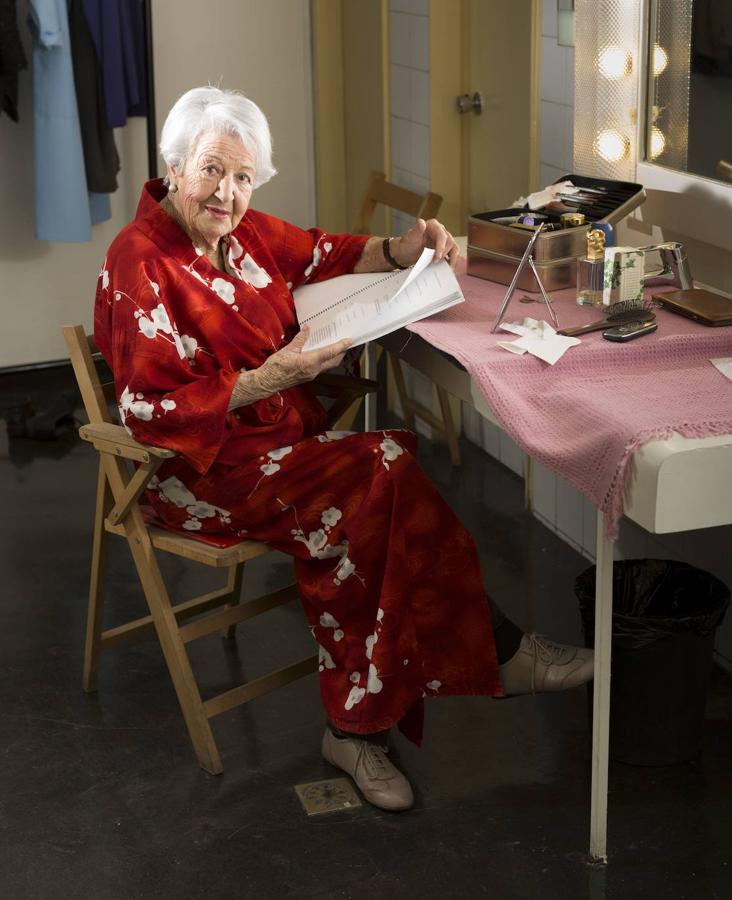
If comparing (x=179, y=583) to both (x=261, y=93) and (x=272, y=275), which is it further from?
(x=261, y=93)

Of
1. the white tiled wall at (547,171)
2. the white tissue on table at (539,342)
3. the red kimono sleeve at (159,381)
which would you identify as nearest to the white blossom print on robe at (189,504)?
the red kimono sleeve at (159,381)

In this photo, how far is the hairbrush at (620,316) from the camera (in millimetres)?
2506

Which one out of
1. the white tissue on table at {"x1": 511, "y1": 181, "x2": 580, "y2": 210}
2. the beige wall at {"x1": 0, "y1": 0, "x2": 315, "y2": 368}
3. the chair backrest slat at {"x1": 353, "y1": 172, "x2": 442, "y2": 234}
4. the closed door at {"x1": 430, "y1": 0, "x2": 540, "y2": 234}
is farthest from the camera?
the beige wall at {"x1": 0, "y1": 0, "x2": 315, "y2": 368}

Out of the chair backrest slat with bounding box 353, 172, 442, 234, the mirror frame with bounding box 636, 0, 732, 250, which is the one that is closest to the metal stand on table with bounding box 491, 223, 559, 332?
the mirror frame with bounding box 636, 0, 732, 250

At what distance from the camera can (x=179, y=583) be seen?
359 cm

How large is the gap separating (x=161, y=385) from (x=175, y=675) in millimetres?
650

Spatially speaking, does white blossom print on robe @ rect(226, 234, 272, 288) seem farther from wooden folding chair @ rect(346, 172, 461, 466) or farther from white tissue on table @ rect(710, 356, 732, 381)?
wooden folding chair @ rect(346, 172, 461, 466)

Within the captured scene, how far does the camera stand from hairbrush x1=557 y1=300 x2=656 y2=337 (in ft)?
8.22

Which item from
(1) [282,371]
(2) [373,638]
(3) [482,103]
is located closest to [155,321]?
(1) [282,371]

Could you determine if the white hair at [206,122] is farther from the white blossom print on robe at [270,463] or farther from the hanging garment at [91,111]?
the hanging garment at [91,111]

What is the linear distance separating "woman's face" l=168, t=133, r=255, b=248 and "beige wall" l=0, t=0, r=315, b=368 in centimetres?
294

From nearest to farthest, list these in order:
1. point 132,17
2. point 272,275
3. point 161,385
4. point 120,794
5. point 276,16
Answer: point 161,385
point 120,794
point 272,275
point 132,17
point 276,16

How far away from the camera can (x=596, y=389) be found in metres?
2.22

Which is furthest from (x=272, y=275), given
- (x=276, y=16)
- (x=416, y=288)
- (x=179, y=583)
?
(x=276, y=16)
